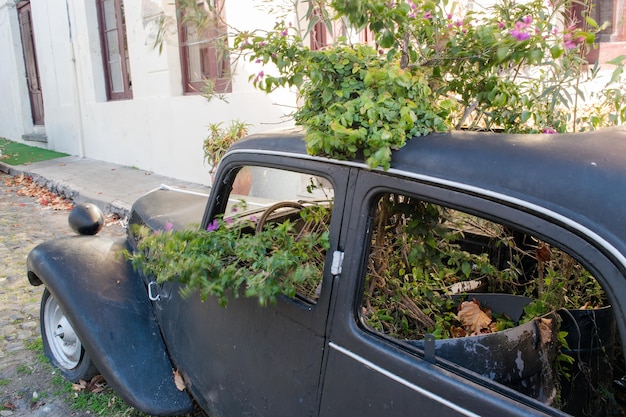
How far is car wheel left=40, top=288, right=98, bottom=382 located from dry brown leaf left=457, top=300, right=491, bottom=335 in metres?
1.95

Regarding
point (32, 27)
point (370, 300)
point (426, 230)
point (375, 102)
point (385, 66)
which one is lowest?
point (370, 300)

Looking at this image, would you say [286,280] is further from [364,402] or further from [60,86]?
[60,86]

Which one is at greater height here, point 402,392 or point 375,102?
point 375,102

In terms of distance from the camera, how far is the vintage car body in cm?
118

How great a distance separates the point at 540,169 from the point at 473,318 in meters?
0.80

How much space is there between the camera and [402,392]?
1388 mm

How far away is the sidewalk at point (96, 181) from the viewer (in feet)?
23.9

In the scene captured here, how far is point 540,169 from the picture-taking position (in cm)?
124

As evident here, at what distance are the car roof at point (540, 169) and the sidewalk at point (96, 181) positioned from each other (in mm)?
5059

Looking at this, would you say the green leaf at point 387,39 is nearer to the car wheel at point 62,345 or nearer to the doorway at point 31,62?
the car wheel at point 62,345

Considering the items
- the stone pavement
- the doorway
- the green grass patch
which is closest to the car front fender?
the stone pavement

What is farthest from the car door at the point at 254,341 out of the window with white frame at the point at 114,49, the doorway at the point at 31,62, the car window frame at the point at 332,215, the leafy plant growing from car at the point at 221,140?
the doorway at the point at 31,62

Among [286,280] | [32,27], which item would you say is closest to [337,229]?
[286,280]

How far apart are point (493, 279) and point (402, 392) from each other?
995 millimetres
